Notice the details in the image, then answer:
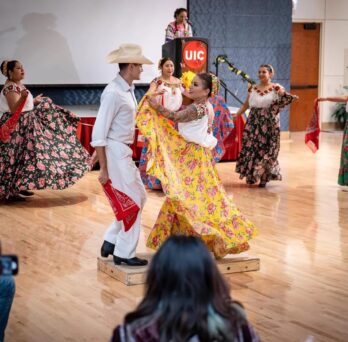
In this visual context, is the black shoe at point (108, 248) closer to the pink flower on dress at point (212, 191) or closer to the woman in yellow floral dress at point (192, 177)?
the woman in yellow floral dress at point (192, 177)

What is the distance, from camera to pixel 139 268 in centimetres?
488

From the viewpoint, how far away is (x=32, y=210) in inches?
283

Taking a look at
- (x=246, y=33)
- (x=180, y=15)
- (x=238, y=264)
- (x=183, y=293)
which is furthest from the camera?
(x=246, y=33)

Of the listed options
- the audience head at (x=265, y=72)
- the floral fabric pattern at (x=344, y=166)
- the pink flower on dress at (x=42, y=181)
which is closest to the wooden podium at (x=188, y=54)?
the audience head at (x=265, y=72)

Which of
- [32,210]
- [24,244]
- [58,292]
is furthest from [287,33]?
[58,292]

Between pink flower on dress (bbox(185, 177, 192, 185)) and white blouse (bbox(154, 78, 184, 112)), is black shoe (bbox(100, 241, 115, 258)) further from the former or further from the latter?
white blouse (bbox(154, 78, 184, 112))

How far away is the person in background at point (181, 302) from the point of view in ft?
6.20

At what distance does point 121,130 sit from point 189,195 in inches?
23.4

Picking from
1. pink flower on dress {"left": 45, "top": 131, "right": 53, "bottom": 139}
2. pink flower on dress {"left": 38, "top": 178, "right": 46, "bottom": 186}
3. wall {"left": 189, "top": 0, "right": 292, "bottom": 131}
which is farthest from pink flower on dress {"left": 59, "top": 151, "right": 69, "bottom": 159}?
wall {"left": 189, "top": 0, "right": 292, "bottom": 131}

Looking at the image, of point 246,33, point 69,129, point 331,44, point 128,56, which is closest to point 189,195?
point 128,56

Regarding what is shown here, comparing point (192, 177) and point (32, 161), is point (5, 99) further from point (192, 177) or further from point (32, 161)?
point (192, 177)

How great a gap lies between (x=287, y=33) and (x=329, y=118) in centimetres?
209

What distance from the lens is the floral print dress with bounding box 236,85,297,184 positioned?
830 centimetres

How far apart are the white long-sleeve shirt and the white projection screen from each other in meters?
6.02
